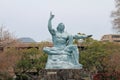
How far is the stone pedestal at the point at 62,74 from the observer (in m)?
23.2

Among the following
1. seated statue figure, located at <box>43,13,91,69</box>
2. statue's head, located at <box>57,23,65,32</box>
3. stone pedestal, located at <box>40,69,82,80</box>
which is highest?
statue's head, located at <box>57,23,65,32</box>

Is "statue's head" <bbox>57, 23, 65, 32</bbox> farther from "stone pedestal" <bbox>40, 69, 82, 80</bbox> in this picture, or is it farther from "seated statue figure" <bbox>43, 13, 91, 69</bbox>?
"stone pedestal" <bbox>40, 69, 82, 80</bbox>

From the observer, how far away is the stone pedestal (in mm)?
23202

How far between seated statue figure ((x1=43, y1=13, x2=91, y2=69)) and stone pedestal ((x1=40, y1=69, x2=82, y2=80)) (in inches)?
27.9

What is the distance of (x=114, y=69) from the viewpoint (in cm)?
3569

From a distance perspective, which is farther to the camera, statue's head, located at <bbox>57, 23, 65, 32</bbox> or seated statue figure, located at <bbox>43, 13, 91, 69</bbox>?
statue's head, located at <bbox>57, 23, 65, 32</bbox>

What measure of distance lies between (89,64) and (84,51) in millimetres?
1340

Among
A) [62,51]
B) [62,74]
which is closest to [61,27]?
[62,51]

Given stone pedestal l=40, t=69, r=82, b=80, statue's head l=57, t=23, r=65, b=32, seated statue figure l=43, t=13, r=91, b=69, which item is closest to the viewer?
stone pedestal l=40, t=69, r=82, b=80

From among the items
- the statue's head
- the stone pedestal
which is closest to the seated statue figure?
the statue's head

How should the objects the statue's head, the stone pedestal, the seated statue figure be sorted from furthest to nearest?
the statue's head
the seated statue figure
the stone pedestal

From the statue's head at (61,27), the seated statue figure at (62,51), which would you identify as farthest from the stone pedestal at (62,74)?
the statue's head at (61,27)

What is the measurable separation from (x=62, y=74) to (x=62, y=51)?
2.16 m

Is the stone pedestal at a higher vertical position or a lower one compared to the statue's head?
lower
